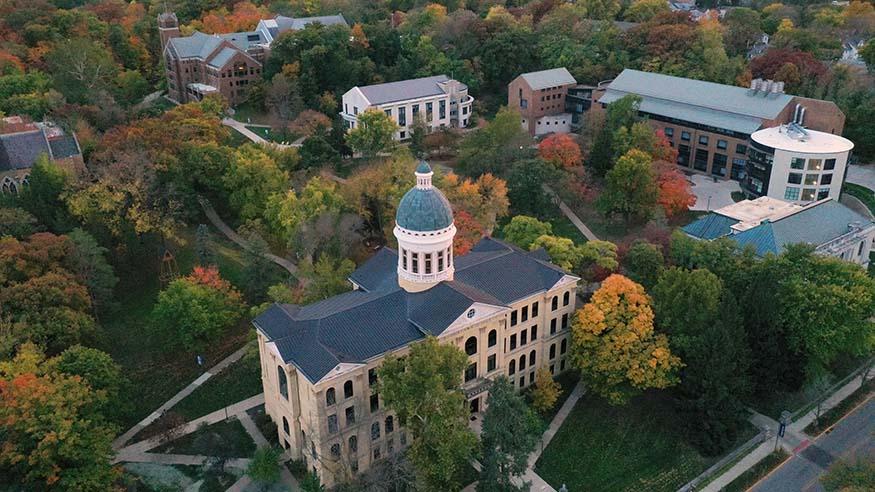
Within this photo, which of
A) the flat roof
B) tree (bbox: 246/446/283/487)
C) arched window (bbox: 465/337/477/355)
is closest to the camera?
tree (bbox: 246/446/283/487)

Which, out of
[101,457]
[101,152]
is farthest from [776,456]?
[101,152]

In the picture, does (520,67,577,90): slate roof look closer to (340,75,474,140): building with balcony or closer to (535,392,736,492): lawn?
(340,75,474,140): building with balcony

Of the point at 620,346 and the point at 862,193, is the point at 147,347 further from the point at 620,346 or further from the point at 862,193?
the point at 862,193

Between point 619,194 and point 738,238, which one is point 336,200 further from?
point 738,238

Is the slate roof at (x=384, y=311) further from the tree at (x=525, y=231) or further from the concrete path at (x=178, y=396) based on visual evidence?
the concrete path at (x=178, y=396)

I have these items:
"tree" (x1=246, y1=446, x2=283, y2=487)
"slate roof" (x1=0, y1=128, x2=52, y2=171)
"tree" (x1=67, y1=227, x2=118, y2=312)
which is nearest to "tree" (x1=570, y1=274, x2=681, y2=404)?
"tree" (x1=246, y1=446, x2=283, y2=487)

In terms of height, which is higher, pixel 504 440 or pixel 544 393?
pixel 504 440

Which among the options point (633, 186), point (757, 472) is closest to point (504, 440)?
point (757, 472)
